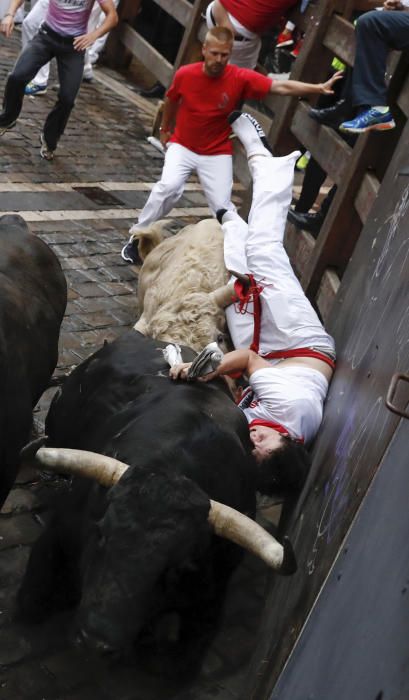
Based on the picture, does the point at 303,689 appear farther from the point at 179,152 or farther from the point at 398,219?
the point at 179,152

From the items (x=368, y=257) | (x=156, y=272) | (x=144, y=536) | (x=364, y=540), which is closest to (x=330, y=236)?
(x=156, y=272)

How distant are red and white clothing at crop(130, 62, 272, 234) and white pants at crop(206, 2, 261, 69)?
53.9 inches

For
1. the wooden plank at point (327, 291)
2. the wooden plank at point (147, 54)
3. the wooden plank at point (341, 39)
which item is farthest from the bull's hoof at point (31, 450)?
the wooden plank at point (147, 54)

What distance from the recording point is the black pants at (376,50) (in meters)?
7.30

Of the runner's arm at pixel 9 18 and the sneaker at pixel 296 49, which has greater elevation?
the sneaker at pixel 296 49

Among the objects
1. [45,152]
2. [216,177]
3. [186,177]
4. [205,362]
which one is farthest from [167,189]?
[205,362]

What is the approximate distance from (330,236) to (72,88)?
4147mm

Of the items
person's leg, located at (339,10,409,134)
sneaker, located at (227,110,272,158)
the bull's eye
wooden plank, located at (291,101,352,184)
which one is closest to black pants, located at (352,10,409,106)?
person's leg, located at (339,10,409,134)

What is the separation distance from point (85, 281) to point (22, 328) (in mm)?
3177

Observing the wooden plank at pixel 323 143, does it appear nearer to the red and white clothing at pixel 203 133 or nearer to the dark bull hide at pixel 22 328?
the red and white clothing at pixel 203 133

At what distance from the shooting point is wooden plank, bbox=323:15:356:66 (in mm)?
8969

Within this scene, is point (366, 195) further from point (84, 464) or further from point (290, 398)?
point (84, 464)

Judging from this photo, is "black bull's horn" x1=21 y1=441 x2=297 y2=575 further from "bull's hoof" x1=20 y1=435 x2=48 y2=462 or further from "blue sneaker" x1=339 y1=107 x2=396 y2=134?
"blue sneaker" x1=339 y1=107 x2=396 y2=134

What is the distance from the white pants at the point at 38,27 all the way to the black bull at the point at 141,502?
23.8 feet
